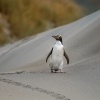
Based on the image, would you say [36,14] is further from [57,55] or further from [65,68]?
[57,55]

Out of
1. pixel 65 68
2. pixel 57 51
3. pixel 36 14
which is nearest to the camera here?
pixel 57 51

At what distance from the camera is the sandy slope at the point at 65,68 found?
8.33 metres

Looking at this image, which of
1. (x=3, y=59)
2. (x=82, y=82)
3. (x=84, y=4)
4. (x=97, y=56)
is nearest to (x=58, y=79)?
(x=82, y=82)

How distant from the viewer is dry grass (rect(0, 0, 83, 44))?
3119 centimetres

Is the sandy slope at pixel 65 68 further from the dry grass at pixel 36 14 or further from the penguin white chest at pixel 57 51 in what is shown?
the dry grass at pixel 36 14

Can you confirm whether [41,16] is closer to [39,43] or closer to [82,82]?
[39,43]

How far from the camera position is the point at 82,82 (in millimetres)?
9586

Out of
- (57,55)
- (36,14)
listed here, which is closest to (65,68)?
(57,55)

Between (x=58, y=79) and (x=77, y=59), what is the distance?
17.9 ft

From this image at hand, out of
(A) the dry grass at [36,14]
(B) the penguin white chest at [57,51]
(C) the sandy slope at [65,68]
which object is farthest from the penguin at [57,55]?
(A) the dry grass at [36,14]

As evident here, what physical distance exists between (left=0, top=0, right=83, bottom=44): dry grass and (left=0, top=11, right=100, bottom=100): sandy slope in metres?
11.7

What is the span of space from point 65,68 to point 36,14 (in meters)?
21.2

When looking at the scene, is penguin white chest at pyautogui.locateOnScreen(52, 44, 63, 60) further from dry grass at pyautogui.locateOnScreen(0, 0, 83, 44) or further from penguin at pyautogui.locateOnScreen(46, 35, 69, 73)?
dry grass at pyautogui.locateOnScreen(0, 0, 83, 44)

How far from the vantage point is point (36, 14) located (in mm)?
33344
